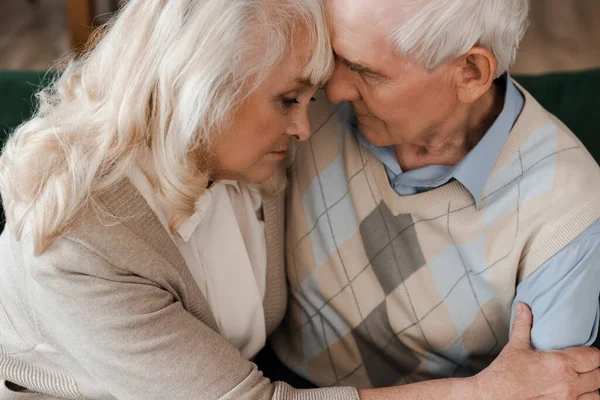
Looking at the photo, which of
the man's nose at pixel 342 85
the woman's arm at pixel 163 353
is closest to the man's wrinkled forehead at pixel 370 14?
the man's nose at pixel 342 85

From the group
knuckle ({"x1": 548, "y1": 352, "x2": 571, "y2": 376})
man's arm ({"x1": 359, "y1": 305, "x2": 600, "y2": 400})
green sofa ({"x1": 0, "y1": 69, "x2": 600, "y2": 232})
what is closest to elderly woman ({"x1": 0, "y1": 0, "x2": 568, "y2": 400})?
man's arm ({"x1": 359, "y1": 305, "x2": 600, "y2": 400})

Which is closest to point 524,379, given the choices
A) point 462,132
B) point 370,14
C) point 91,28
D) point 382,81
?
point 462,132

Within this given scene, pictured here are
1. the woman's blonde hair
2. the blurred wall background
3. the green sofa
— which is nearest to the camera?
the woman's blonde hair

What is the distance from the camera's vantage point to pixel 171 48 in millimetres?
1267

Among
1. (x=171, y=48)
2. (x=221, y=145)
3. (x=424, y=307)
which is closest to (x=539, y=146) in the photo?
(x=424, y=307)

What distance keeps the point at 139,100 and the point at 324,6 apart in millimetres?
367

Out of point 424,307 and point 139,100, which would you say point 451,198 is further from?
point 139,100

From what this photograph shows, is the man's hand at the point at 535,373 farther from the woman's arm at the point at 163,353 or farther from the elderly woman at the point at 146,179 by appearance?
the elderly woman at the point at 146,179

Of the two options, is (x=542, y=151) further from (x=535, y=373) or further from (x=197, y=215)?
(x=197, y=215)

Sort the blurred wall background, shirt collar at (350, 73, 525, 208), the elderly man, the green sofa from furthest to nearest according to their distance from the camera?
the blurred wall background → the green sofa → shirt collar at (350, 73, 525, 208) → the elderly man

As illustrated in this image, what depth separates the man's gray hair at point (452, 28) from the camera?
1.31 meters

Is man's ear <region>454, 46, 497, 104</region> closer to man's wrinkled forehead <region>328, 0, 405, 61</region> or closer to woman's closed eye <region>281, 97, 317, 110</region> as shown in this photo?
man's wrinkled forehead <region>328, 0, 405, 61</region>

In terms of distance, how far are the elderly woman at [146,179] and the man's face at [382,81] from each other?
6 cm

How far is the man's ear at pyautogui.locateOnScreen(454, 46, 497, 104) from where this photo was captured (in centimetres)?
139
